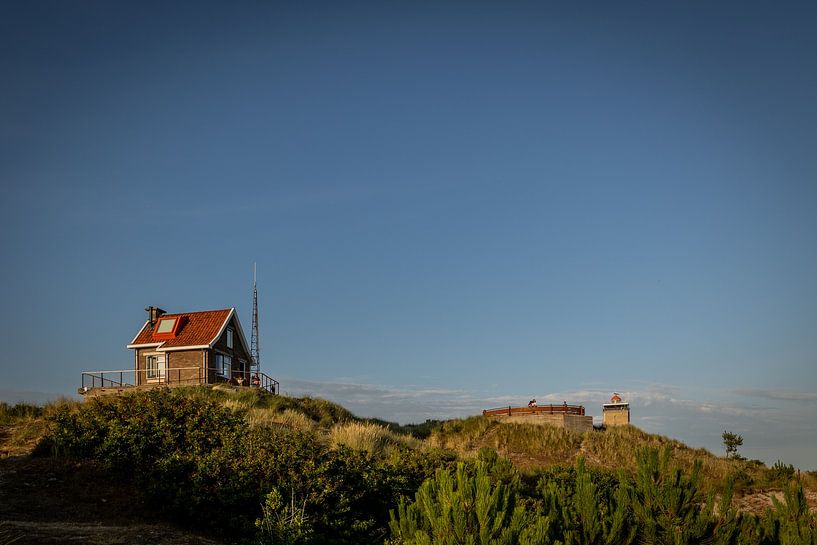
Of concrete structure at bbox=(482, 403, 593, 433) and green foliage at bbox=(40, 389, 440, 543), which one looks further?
concrete structure at bbox=(482, 403, 593, 433)

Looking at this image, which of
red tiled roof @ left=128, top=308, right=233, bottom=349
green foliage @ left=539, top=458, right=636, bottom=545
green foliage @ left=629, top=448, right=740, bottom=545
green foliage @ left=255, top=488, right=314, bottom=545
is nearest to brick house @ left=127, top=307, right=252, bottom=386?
red tiled roof @ left=128, top=308, right=233, bottom=349


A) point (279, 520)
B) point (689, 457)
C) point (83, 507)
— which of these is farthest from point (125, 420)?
point (689, 457)

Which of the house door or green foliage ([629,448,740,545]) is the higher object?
the house door

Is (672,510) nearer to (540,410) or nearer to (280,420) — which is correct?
(280,420)

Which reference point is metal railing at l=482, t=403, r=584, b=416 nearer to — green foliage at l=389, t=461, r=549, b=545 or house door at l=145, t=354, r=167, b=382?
house door at l=145, t=354, r=167, b=382

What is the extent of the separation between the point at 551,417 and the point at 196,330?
973 inches

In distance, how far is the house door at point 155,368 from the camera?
157 ft

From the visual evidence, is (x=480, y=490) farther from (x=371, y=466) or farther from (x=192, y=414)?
(x=192, y=414)

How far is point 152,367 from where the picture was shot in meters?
49.2

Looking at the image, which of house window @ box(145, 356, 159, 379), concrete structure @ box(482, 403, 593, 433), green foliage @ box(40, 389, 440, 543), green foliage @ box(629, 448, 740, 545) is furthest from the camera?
house window @ box(145, 356, 159, 379)

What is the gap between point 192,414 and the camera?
853 inches

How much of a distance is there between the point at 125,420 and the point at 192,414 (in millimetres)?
1952

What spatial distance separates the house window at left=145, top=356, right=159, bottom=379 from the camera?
4874cm

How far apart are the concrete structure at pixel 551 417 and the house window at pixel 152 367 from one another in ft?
75.4
